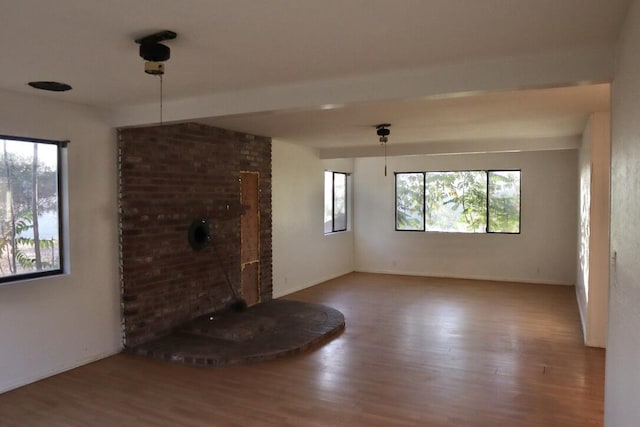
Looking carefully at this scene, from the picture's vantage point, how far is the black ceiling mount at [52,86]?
3373 millimetres

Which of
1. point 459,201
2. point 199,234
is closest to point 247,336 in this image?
point 199,234

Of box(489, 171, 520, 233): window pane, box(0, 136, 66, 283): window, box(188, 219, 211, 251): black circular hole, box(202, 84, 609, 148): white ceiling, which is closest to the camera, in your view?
box(0, 136, 66, 283): window

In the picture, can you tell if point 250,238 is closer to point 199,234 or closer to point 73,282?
point 199,234

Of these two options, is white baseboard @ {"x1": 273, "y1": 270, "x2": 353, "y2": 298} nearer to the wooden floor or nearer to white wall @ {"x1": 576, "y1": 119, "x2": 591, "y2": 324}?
the wooden floor

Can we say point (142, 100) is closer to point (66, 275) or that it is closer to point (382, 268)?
point (66, 275)

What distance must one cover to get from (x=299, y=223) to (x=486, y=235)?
3511 mm

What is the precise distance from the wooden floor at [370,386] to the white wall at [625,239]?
1.05 metres

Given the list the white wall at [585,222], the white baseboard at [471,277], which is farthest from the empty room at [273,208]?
the white baseboard at [471,277]

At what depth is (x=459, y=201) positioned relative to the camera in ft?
28.8

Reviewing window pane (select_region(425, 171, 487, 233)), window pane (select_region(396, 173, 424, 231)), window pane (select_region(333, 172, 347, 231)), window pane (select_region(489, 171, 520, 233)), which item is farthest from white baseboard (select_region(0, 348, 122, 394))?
window pane (select_region(489, 171, 520, 233))

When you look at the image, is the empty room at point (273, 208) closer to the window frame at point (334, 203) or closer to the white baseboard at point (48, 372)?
the white baseboard at point (48, 372)

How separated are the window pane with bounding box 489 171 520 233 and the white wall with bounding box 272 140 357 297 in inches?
113

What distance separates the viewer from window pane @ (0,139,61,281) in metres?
3.69

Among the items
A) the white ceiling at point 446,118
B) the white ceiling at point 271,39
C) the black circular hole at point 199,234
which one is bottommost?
the black circular hole at point 199,234
